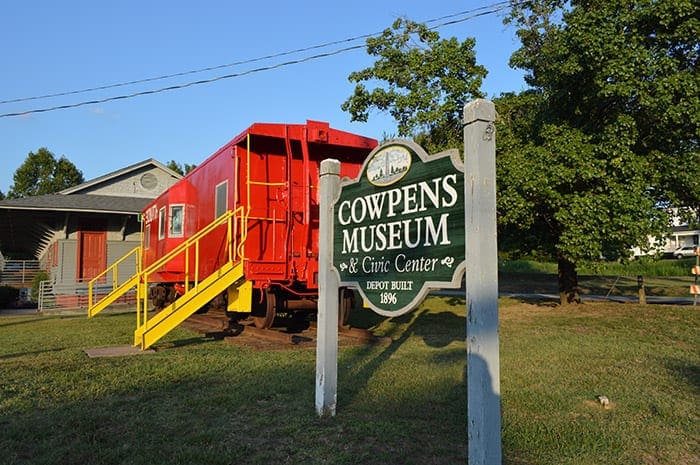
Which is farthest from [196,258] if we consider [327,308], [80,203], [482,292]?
[80,203]

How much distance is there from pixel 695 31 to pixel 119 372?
480 inches

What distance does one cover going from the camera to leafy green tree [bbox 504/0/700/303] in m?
11.0

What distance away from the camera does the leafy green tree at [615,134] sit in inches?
433

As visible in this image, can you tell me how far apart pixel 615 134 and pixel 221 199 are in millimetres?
8226

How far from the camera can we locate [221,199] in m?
10.7

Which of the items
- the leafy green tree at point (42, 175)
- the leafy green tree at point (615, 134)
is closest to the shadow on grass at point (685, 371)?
the leafy green tree at point (615, 134)

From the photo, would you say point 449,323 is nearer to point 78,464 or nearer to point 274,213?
point 274,213

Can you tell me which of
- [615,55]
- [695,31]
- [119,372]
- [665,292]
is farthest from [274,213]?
[665,292]

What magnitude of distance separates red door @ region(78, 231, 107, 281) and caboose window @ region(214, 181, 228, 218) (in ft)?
46.7

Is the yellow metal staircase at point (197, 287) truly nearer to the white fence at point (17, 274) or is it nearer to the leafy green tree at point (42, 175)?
the white fence at point (17, 274)

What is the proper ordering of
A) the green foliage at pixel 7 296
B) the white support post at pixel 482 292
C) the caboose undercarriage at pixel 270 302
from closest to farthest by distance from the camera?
the white support post at pixel 482 292 → the caboose undercarriage at pixel 270 302 → the green foliage at pixel 7 296

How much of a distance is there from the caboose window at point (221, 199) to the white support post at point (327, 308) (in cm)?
527

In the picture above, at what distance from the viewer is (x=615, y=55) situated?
1112cm

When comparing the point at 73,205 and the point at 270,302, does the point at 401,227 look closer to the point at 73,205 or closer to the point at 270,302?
the point at 270,302
